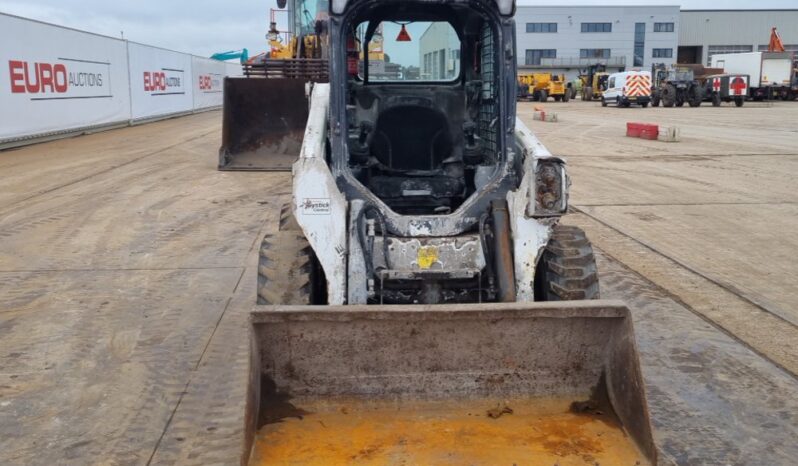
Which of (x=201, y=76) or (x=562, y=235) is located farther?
(x=201, y=76)

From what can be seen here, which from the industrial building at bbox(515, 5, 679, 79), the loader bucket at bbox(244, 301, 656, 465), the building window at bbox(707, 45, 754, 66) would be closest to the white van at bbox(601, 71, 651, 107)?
the industrial building at bbox(515, 5, 679, 79)

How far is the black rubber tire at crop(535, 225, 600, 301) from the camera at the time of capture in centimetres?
421

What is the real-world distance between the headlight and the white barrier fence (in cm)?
1468

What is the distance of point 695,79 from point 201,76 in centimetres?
2770

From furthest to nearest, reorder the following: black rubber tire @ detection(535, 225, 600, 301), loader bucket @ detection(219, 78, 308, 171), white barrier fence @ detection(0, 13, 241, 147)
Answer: white barrier fence @ detection(0, 13, 241, 147), loader bucket @ detection(219, 78, 308, 171), black rubber tire @ detection(535, 225, 600, 301)

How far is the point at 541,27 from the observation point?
79.4m

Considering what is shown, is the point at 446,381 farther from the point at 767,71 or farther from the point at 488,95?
the point at 767,71

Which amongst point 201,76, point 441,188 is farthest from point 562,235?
point 201,76

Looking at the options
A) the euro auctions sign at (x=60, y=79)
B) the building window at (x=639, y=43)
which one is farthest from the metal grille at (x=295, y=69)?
the building window at (x=639, y=43)

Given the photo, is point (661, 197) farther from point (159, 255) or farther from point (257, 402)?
point (257, 402)

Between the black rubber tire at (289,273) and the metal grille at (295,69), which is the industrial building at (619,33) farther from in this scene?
the black rubber tire at (289,273)

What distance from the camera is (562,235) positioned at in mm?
4520

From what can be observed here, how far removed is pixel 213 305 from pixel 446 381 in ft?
8.98

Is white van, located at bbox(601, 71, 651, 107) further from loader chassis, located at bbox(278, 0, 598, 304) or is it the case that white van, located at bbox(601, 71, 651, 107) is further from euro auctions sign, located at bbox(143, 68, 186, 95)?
loader chassis, located at bbox(278, 0, 598, 304)
